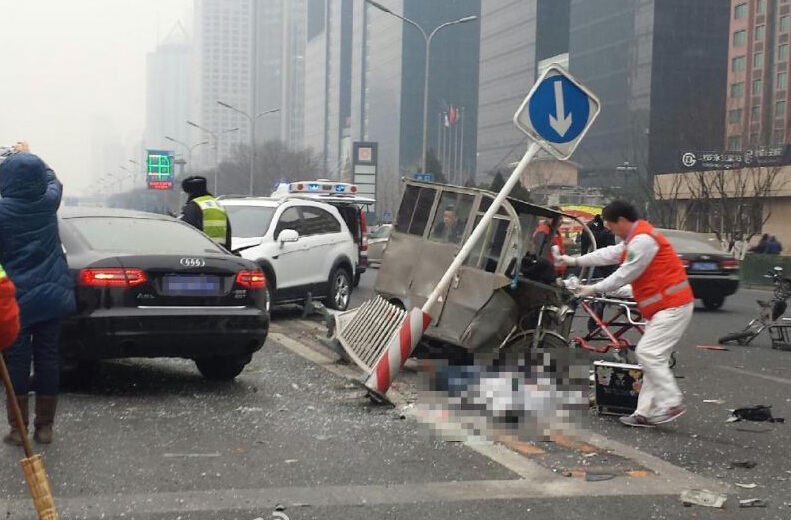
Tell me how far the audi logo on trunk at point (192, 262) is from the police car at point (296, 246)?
5337 millimetres

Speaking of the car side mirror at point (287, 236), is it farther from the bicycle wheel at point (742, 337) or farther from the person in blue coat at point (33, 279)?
the person in blue coat at point (33, 279)

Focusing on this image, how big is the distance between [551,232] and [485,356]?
90.6 inches

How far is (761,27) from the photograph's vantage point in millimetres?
95250

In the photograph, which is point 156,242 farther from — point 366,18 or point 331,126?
point 331,126

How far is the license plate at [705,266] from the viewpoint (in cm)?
1886

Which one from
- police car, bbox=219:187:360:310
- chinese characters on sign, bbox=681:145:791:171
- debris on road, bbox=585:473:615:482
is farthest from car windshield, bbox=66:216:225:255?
chinese characters on sign, bbox=681:145:791:171

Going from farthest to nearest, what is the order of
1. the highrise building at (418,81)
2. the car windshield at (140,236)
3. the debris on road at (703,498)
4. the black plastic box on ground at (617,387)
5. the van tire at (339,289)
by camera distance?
the highrise building at (418,81) → the van tire at (339,289) → the car windshield at (140,236) → the black plastic box on ground at (617,387) → the debris on road at (703,498)

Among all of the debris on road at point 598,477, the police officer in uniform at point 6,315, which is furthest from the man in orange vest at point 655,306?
the police officer in uniform at point 6,315

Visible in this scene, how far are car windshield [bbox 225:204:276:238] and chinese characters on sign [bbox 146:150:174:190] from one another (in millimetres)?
62078

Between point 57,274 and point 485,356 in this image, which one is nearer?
point 57,274

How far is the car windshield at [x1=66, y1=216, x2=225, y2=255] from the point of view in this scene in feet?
26.2

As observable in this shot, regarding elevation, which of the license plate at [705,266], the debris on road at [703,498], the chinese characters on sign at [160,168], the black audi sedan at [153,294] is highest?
the chinese characters on sign at [160,168]

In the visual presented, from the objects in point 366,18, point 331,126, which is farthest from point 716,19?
point 331,126

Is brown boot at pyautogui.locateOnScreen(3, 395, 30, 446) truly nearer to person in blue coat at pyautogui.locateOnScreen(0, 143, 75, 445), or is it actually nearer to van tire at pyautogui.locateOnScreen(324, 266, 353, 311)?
person in blue coat at pyautogui.locateOnScreen(0, 143, 75, 445)
